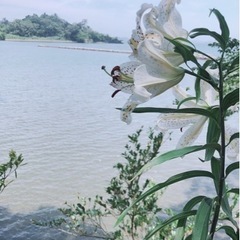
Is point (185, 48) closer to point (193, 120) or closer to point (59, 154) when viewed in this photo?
point (193, 120)

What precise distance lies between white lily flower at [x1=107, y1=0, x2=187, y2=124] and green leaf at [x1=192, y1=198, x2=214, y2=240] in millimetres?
157

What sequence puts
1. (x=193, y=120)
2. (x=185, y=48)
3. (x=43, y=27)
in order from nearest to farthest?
(x=185, y=48) < (x=193, y=120) < (x=43, y=27)

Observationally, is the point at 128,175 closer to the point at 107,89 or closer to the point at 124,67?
the point at 124,67

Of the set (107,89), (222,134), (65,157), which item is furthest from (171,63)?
(107,89)

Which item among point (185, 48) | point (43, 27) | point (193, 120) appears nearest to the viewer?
point (185, 48)

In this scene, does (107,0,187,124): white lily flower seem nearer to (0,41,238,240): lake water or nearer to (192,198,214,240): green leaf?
(192,198,214,240): green leaf

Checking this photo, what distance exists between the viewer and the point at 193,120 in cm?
63

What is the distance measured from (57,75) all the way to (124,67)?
13632 millimetres

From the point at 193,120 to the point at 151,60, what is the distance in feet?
0.46

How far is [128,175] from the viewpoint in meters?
1.89

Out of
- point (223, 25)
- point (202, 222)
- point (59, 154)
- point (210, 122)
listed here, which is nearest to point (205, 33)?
point (223, 25)

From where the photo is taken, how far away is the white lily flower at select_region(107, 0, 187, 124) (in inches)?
20.8

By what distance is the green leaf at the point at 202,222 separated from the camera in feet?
1.86

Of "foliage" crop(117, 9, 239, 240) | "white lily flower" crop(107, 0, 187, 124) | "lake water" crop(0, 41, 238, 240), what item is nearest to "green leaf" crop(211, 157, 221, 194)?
"foliage" crop(117, 9, 239, 240)
